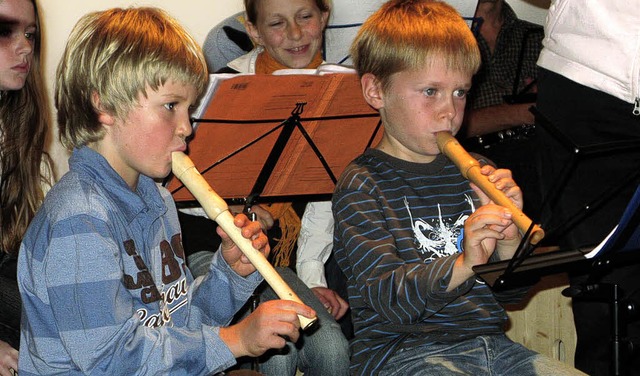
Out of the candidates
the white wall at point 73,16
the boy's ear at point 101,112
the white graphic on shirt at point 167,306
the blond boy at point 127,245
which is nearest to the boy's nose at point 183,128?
the blond boy at point 127,245

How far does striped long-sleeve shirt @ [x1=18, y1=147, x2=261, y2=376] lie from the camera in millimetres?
1513

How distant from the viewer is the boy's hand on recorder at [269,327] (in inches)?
60.9

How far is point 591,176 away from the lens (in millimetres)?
1982

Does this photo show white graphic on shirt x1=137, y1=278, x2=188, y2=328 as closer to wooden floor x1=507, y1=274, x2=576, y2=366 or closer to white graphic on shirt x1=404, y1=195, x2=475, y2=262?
white graphic on shirt x1=404, y1=195, x2=475, y2=262

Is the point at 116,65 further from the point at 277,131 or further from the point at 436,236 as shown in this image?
the point at 436,236

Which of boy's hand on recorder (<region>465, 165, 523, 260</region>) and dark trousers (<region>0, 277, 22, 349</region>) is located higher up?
boy's hand on recorder (<region>465, 165, 523, 260</region>)

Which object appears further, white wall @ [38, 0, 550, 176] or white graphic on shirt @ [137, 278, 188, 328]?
white wall @ [38, 0, 550, 176]

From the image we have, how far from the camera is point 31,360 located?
161 centimetres

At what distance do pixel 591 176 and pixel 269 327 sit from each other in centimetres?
85

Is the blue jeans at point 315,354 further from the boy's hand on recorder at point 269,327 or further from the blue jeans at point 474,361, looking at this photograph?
the boy's hand on recorder at point 269,327

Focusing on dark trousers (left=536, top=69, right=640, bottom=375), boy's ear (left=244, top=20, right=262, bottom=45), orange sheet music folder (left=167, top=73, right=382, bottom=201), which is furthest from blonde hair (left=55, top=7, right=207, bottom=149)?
boy's ear (left=244, top=20, right=262, bottom=45)

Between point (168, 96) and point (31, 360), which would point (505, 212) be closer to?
point (168, 96)

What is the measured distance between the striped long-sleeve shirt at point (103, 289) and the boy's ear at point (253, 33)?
40.6 inches

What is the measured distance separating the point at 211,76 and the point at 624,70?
0.87 m
